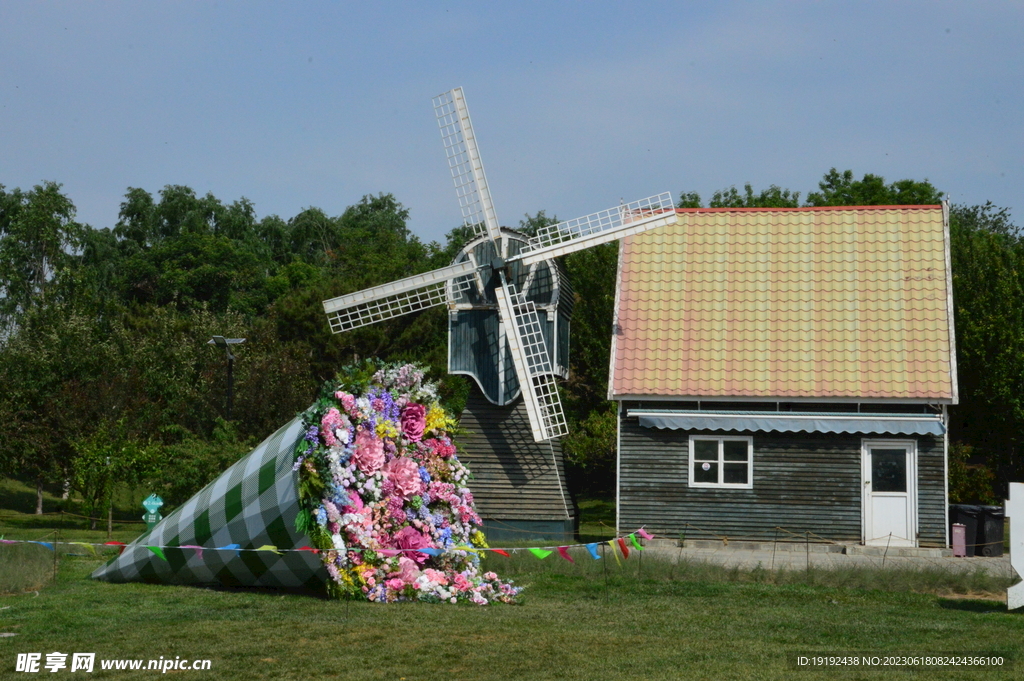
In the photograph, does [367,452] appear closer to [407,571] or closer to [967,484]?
[407,571]

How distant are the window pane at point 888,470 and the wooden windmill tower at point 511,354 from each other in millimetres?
6222

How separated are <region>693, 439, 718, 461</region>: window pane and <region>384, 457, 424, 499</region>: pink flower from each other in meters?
9.93

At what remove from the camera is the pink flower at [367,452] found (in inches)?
559

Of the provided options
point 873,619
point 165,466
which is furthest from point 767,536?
point 165,466

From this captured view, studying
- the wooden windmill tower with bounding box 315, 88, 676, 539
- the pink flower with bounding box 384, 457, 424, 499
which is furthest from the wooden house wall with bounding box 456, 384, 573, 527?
the pink flower with bounding box 384, 457, 424, 499

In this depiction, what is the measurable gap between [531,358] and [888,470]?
7497 mm

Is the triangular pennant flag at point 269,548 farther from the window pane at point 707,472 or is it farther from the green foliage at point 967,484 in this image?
the green foliage at point 967,484

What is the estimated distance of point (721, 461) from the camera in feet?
76.3

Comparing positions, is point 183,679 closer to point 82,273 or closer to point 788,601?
point 788,601

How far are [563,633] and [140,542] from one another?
670 centimetres

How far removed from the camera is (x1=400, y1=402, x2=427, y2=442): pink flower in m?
15.0

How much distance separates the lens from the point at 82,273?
5606 cm

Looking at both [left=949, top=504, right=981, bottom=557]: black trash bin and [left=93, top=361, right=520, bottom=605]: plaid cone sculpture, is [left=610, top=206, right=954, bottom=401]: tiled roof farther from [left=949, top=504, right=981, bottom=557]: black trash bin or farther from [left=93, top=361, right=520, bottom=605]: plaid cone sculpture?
[left=93, top=361, right=520, bottom=605]: plaid cone sculpture

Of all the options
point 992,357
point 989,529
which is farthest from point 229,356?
point 992,357
